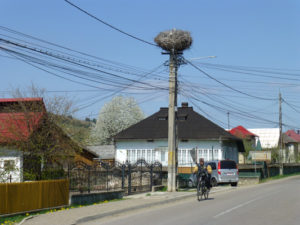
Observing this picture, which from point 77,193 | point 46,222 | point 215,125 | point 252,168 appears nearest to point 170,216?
point 46,222

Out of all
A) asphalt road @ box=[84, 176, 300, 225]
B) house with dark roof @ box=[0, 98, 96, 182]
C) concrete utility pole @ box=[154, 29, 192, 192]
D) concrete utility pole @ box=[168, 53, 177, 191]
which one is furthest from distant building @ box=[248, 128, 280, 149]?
asphalt road @ box=[84, 176, 300, 225]

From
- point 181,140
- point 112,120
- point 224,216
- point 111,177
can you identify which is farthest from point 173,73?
point 112,120

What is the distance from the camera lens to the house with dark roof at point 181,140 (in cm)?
4550

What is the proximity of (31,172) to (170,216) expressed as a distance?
21.6 ft

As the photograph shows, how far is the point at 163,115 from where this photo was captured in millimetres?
50875

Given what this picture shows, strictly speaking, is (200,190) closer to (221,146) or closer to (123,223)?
(123,223)

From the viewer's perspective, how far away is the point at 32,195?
1558cm

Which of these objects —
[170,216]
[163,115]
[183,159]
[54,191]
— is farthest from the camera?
[163,115]

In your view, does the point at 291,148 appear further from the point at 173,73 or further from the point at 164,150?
the point at 173,73

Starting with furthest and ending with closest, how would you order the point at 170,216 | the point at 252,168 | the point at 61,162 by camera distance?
the point at 252,168 < the point at 61,162 < the point at 170,216

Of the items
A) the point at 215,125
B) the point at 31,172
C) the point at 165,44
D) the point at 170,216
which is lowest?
the point at 170,216

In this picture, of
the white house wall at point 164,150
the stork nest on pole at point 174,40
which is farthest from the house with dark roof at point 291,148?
the stork nest on pole at point 174,40

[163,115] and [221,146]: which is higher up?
[163,115]

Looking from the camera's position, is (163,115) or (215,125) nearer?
(215,125)
